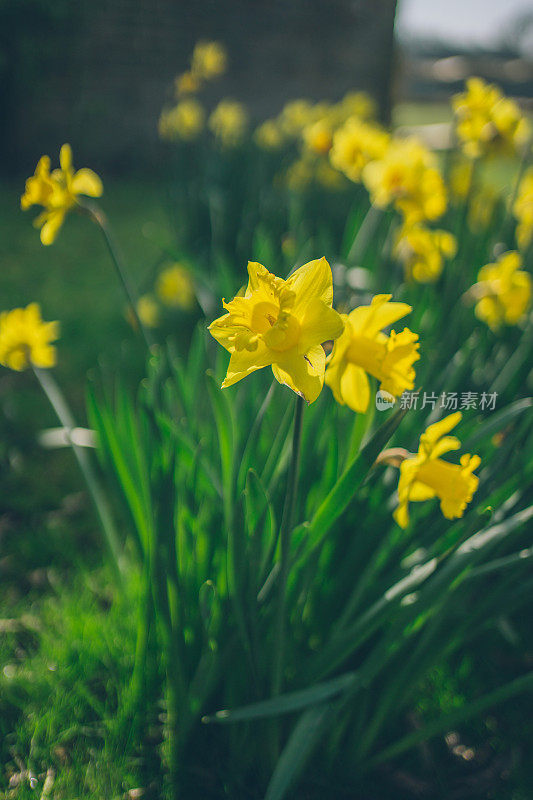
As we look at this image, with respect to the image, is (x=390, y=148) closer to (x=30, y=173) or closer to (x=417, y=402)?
(x=417, y=402)

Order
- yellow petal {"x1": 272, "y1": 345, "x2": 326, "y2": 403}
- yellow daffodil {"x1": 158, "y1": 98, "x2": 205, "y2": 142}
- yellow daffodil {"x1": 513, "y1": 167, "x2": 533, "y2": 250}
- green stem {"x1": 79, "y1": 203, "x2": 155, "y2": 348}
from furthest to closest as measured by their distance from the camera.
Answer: yellow daffodil {"x1": 158, "y1": 98, "x2": 205, "y2": 142}
yellow daffodil {"x1": 513, "y1": 167, "x2": 533, "y2": 250}
green stem {"x1": 79, "y1": 203, "x2": 155, "y2": 348}
yellow petal {"x1": 272, "y1": 345, "x2": 326, "y2": 403}

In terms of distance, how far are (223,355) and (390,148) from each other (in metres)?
0.88

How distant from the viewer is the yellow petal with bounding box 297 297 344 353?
63cm

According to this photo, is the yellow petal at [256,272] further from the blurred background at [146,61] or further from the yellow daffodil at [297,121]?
the blurred background at [146,61]

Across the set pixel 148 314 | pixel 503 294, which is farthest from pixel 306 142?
pixel 503 294

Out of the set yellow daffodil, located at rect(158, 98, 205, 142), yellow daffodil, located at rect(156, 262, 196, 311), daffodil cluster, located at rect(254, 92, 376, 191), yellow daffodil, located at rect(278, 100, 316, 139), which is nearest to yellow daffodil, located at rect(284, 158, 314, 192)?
daffodil cluster, located at rect(254, 92, 376, 191)

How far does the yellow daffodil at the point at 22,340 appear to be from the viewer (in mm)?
1230

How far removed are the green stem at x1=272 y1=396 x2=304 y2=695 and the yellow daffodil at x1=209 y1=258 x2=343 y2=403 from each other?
8 cm

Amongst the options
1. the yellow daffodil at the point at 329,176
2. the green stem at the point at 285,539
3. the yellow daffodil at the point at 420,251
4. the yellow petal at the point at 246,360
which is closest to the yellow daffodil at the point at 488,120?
the yellow daffodil at the point at 420,251

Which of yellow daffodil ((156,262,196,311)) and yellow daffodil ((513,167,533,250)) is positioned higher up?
yellow daffodil ((513,167,533,250))

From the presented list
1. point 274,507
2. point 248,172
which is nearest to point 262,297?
point 274,507

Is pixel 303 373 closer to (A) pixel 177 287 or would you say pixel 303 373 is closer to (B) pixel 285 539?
(B) pixel 285 539

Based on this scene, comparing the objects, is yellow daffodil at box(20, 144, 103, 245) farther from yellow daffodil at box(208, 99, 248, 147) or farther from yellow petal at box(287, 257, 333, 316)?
yellow daffodil at box(208, 99, 248, 147)

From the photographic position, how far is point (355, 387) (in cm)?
79
